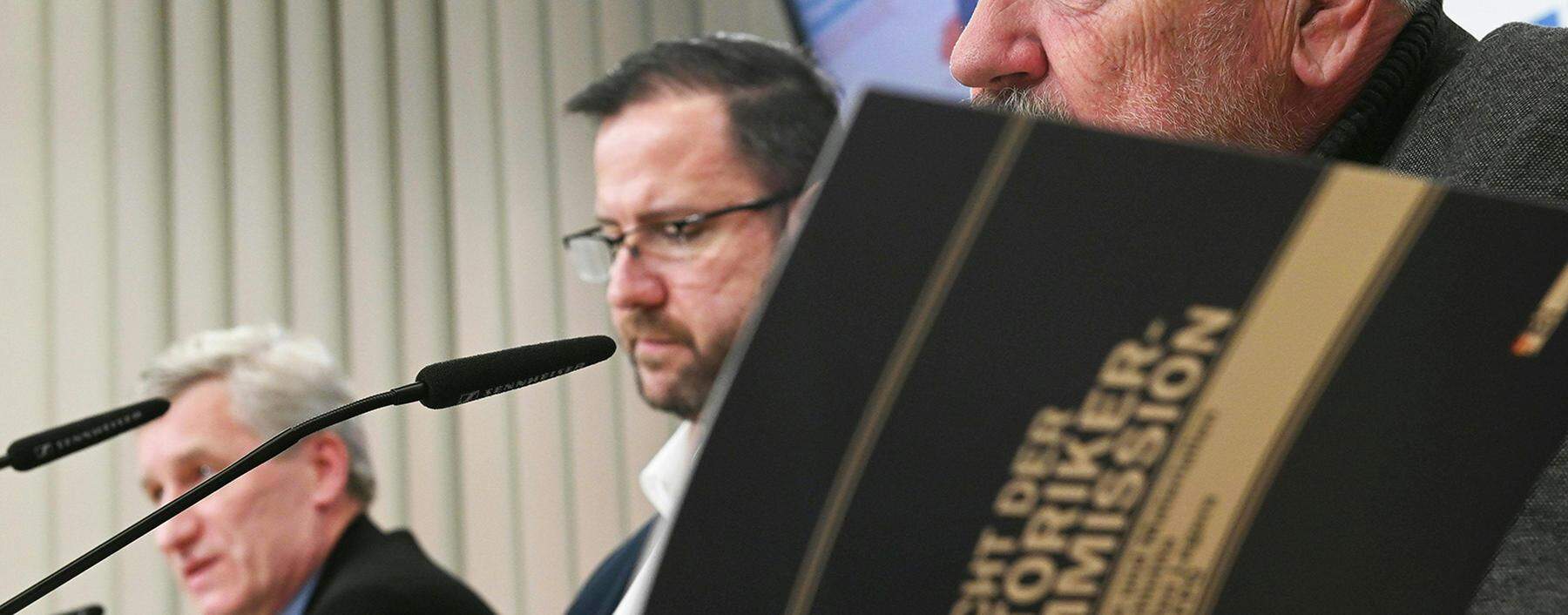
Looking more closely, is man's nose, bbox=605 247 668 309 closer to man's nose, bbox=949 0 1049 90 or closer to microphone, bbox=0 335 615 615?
man's nose, bbox=949 0 1049 90

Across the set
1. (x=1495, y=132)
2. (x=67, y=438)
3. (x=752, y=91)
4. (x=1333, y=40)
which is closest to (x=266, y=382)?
(x=752, y=91)

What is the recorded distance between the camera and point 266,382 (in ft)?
6.65

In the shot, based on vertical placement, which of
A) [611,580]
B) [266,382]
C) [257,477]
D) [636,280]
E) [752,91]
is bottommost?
[611,580]

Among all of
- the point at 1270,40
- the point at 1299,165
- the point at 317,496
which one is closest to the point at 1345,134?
the point at 1270,40

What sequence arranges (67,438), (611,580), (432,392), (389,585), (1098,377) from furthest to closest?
(611,580)
(389,585)
(67,438)
(432,392)
(1098,377)

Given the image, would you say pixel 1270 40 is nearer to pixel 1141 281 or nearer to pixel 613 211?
pixel 1141 281

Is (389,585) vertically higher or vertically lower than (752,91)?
lower

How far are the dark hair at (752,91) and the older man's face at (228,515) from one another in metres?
0.72

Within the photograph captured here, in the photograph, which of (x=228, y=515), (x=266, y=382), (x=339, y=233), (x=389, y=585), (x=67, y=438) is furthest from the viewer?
(x=339, y=233)

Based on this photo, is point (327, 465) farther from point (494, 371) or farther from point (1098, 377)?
point (1098, 377)

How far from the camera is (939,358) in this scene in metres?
0.40

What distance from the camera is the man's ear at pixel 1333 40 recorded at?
0.90 metres

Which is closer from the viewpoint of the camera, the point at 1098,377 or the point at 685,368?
the point at 1098,377

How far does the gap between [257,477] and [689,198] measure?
79 centimetres
